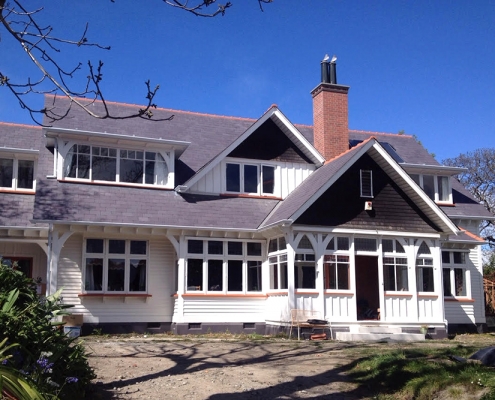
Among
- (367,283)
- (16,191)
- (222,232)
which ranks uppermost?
(16,191)

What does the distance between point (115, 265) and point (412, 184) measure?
978cm

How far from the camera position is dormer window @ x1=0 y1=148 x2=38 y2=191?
64.8 ft

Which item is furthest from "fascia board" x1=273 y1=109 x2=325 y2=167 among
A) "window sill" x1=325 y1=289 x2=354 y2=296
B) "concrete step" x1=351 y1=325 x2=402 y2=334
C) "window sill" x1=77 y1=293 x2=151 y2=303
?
"window sill" x1=77 y1=293 x2=151 y2=303

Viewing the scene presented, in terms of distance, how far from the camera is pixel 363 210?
61.8 feet

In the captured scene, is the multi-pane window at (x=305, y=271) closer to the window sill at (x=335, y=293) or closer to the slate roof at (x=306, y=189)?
the window sill at (x=335, y=293)

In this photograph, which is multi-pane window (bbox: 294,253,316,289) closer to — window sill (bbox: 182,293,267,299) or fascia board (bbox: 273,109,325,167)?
window sill (bbox: 182,293,267,299)

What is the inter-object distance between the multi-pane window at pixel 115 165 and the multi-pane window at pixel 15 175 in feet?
7.58

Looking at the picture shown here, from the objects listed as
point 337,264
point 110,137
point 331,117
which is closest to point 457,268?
point 337,264

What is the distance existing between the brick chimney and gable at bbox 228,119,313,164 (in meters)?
1.12

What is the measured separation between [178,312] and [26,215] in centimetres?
575

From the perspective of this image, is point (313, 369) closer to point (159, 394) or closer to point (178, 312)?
point (159, 394)

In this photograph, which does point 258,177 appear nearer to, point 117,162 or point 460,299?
point 117,162

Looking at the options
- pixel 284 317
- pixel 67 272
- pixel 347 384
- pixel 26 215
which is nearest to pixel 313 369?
pixel 347 384

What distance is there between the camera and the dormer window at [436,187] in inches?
925
